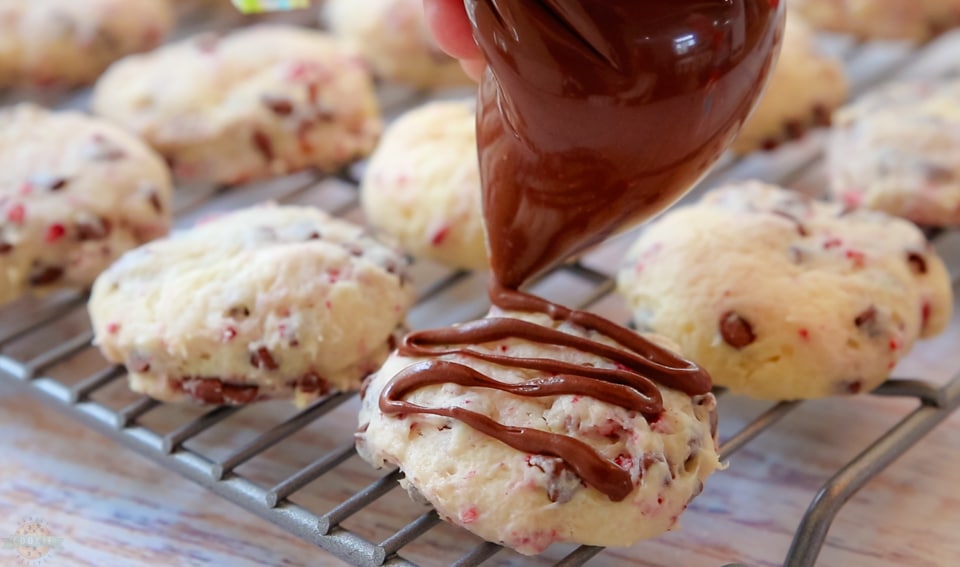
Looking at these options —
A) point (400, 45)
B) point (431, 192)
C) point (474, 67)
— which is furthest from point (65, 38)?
point (474, 67)

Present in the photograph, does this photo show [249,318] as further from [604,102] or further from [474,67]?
[604,102]

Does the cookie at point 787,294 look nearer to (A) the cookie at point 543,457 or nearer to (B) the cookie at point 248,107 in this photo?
(A) the cookie at point 543,457

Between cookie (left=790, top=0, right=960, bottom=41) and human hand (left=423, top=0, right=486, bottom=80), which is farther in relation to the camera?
cookie (left=790, top=0, right=960, bottom=41)

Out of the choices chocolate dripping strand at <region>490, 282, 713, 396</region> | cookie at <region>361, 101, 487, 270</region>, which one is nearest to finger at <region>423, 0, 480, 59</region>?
chocolate dripping strand at <region>490, 282, 713, 396</region>

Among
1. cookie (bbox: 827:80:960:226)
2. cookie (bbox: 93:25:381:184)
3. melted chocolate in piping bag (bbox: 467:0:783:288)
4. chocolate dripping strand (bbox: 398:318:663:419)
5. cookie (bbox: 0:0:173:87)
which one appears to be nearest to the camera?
melted chocolate in piping bag (bbox: 467:0:783:288)

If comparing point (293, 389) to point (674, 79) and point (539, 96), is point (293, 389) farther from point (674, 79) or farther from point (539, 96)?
point (674, 79)

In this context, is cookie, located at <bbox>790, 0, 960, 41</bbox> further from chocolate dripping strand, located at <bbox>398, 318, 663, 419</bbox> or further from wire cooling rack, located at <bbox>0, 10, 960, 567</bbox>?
chocolate dripping strand, located at <bbox>398, 318, 663, 419</bbox>

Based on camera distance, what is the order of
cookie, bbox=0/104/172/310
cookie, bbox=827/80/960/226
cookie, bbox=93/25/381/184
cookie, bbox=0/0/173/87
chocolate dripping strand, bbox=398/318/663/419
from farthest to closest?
cookie, bbox=0/0/173/87
cookie, bbox=93/25/381/184
cookie, bbox=827/80/960/226
cookie, bbox=0/104/172/310
chocolate dripping strand, bbox=398/318/663/419
